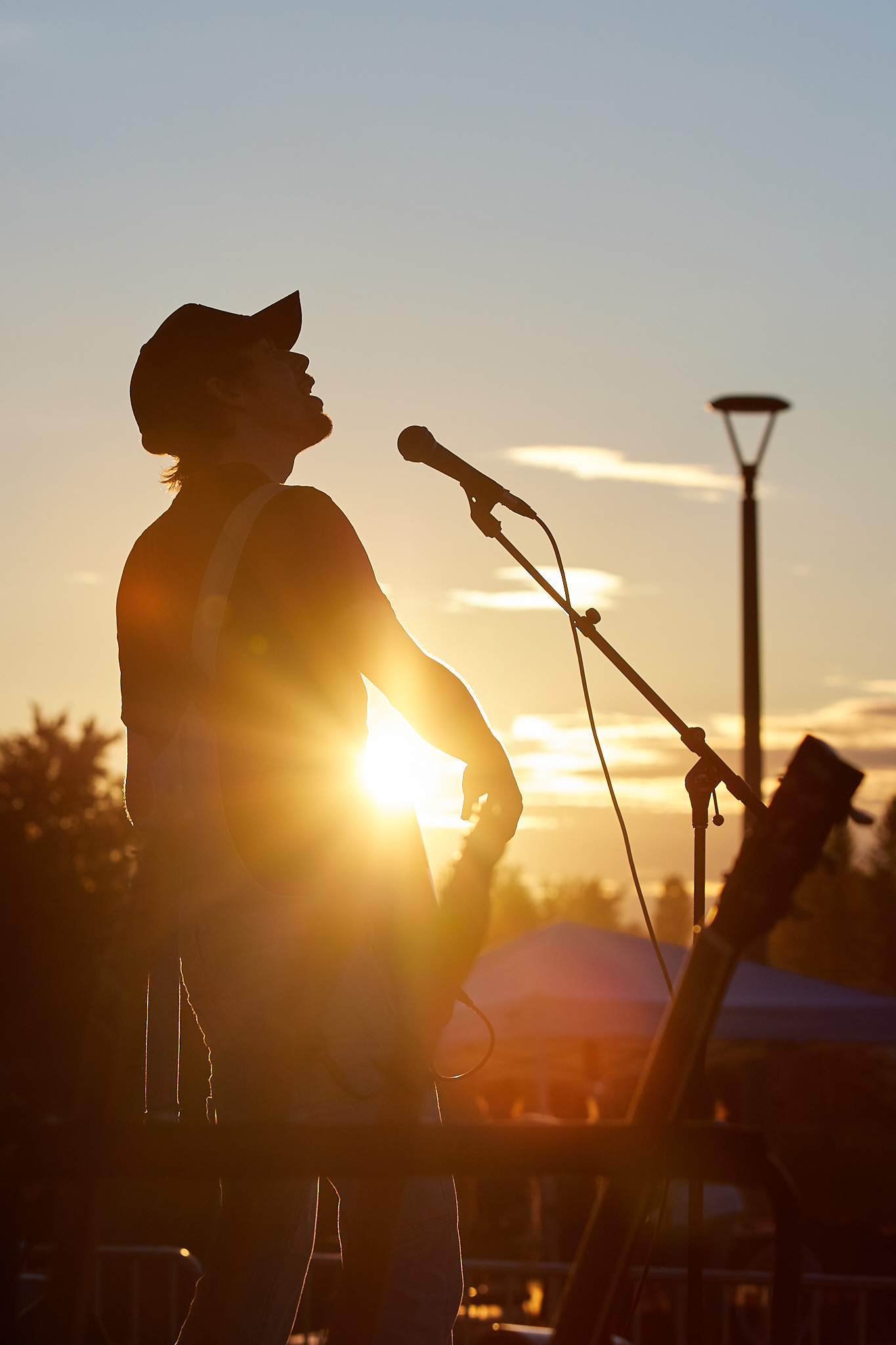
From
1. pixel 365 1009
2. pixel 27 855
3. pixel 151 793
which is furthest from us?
pixel 27 855

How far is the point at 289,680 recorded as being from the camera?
2.49 metres

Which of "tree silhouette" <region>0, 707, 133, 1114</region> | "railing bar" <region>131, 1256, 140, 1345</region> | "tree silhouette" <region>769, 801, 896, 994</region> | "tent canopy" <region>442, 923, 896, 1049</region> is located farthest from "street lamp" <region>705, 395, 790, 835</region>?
"tree silhouette" <region>769, 801, 896, 994</region>

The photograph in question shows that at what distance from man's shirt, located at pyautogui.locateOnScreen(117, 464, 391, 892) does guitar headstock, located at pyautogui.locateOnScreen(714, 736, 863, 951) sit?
3.27 ft

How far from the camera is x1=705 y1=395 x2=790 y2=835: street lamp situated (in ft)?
36.1

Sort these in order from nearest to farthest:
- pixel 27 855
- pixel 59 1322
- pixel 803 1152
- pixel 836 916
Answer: pixel 59 1322, pixel 27 855, pixel 803 1152, pixel 836 916

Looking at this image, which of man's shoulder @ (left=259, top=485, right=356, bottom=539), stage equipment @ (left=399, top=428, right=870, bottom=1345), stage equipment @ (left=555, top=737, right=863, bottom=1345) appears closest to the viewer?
stage equipment @ (left=555, top=737, right=863, bottom=1345)

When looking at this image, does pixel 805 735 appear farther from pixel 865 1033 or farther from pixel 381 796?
pixel 865 1033

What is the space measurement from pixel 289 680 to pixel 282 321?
85 centimetres

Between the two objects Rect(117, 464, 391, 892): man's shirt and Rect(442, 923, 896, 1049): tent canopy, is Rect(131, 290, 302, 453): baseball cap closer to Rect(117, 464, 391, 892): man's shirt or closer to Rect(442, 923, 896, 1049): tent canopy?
Rect(117, 464, 391, 892): man's shirt

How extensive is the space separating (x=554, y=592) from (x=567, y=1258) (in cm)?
1023

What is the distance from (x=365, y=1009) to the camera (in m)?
2.50

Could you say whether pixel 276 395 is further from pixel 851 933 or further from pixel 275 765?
pixel 851 933

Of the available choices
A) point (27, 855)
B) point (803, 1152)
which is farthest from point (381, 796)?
point (803, 1152)

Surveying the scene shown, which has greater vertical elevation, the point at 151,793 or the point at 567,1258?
the point at 151,793
